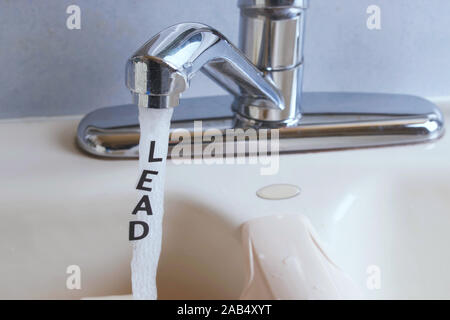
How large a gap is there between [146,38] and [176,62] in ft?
0.50

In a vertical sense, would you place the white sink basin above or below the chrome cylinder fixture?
below

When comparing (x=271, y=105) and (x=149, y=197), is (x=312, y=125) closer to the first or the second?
(x=271, y=105)

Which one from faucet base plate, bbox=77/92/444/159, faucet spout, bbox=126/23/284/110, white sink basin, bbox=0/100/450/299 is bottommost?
white sink basin, bbox=0/100/450/299

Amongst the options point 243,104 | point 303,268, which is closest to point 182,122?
point 243,104

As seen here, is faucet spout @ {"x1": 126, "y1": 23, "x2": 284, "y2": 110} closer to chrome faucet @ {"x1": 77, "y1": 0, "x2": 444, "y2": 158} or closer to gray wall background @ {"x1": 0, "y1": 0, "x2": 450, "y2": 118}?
chrome faucet @ {"x1": 77, "y1": 0, "x2": 444, "y2": 158}

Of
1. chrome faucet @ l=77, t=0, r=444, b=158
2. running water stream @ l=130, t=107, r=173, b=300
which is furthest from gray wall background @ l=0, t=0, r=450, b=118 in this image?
running water stream @ l=130, t=107, r=173, b=300

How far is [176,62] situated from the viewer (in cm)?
25

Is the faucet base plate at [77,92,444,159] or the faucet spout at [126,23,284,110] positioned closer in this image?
the faucet spout at [126,23,284,110]

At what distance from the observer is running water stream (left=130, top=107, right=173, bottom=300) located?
0.91 feet

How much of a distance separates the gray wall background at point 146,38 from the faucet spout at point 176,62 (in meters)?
0.10

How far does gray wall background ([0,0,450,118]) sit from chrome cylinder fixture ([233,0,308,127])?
66 mm

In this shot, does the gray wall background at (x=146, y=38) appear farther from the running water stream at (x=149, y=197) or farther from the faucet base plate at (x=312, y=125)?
the running water stream at (x=149, y=197)

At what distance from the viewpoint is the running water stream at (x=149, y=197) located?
0.28 meters

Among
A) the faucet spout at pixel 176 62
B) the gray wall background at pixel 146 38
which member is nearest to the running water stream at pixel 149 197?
the faucet spout at pixel 176 62
